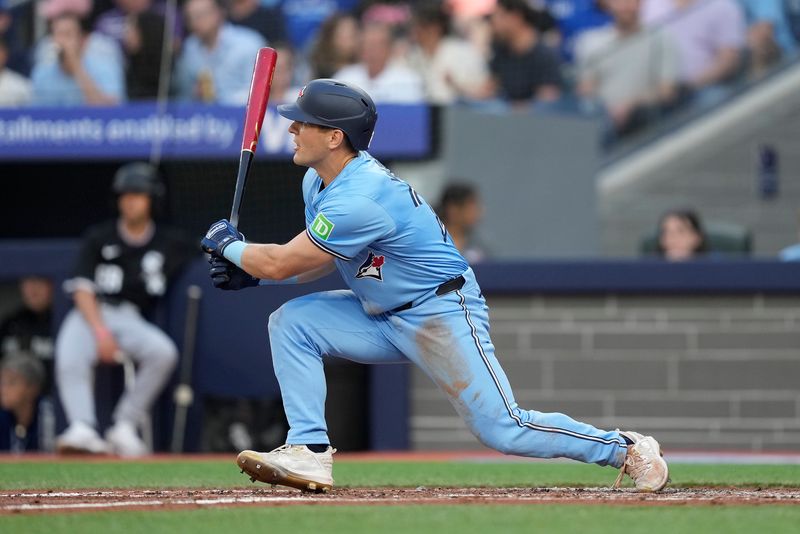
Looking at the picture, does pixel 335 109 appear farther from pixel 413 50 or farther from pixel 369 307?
pixel 413 50

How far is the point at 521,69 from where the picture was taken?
38.0 ft

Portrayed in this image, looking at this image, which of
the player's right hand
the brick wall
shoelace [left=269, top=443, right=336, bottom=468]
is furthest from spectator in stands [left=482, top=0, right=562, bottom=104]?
shoelace [left=269, top=443, right=336, bottom=468]

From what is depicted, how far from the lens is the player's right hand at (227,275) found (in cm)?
517

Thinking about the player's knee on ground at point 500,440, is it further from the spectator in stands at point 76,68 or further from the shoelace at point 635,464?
the spectator in stands at point 76,68

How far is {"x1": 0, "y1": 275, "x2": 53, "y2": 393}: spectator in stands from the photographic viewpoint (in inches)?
379

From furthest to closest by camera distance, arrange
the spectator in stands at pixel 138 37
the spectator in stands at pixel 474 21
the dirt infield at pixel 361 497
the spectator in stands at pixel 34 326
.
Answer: the spectator in stands at pixel 474 21
the spectator in stands at pixel 138 37
the spectator in stands at pixel 34 326
the dirt infield at pixel 361 497

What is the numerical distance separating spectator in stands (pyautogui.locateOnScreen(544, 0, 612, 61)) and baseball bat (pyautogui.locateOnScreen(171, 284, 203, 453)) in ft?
14.3

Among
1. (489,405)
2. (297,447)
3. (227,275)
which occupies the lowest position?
(297,447)

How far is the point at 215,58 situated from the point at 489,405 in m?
6.83

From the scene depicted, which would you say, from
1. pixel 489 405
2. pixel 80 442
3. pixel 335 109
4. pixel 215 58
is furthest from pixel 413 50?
pixel 489 405

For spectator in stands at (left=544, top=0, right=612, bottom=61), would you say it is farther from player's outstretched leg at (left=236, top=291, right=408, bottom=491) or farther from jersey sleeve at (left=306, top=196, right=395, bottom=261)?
jersey sleeve at (left=306, top=196, right=395, bottom=261)

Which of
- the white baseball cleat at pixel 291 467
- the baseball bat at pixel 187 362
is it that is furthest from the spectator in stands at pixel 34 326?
the white baseball cleat at pixel 291 467

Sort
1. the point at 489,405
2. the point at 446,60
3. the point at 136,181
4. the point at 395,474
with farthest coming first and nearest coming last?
the point at 446,60 < the point at 136,181 < the point at 395,474 < the point at 489,405

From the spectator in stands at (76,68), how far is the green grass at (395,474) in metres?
Answer: 4.00
